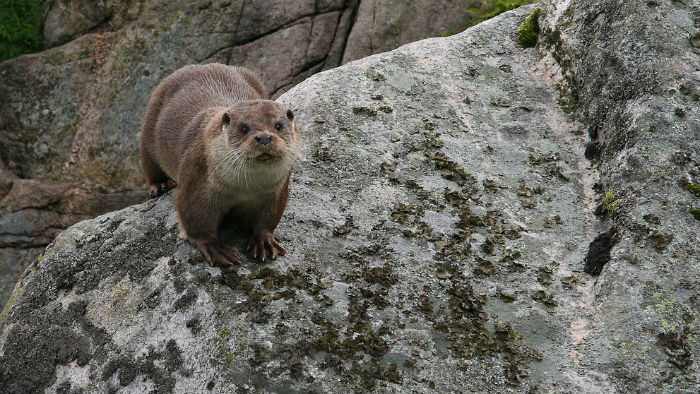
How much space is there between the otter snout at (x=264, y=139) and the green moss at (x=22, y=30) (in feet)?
30.5

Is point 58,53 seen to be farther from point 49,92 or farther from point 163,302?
point 163,302

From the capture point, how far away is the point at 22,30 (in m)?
12.2

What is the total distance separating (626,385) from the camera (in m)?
3.50

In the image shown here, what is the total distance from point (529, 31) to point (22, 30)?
9.28 m

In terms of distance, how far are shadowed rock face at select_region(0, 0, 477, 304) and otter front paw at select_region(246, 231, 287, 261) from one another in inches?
288

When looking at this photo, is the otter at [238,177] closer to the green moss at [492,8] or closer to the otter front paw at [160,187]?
the otter front paw at [160,187]

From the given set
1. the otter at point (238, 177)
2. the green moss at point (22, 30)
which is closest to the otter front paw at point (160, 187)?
the otter at point (238, 177)

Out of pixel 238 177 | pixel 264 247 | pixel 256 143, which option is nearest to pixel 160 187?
pixel 238 177

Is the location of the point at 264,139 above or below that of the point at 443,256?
above

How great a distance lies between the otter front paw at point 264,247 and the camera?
416 cm

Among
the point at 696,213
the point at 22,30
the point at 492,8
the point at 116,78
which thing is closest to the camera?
the point at 696,213

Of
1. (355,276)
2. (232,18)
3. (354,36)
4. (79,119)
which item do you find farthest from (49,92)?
(355,276)

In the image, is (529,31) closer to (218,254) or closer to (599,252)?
(599,252)

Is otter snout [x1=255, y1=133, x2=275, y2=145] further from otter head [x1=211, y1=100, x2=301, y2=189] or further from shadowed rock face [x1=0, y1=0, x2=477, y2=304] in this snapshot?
shadowed rock face [x1=0, y1=0, x2=477, y2=304]
